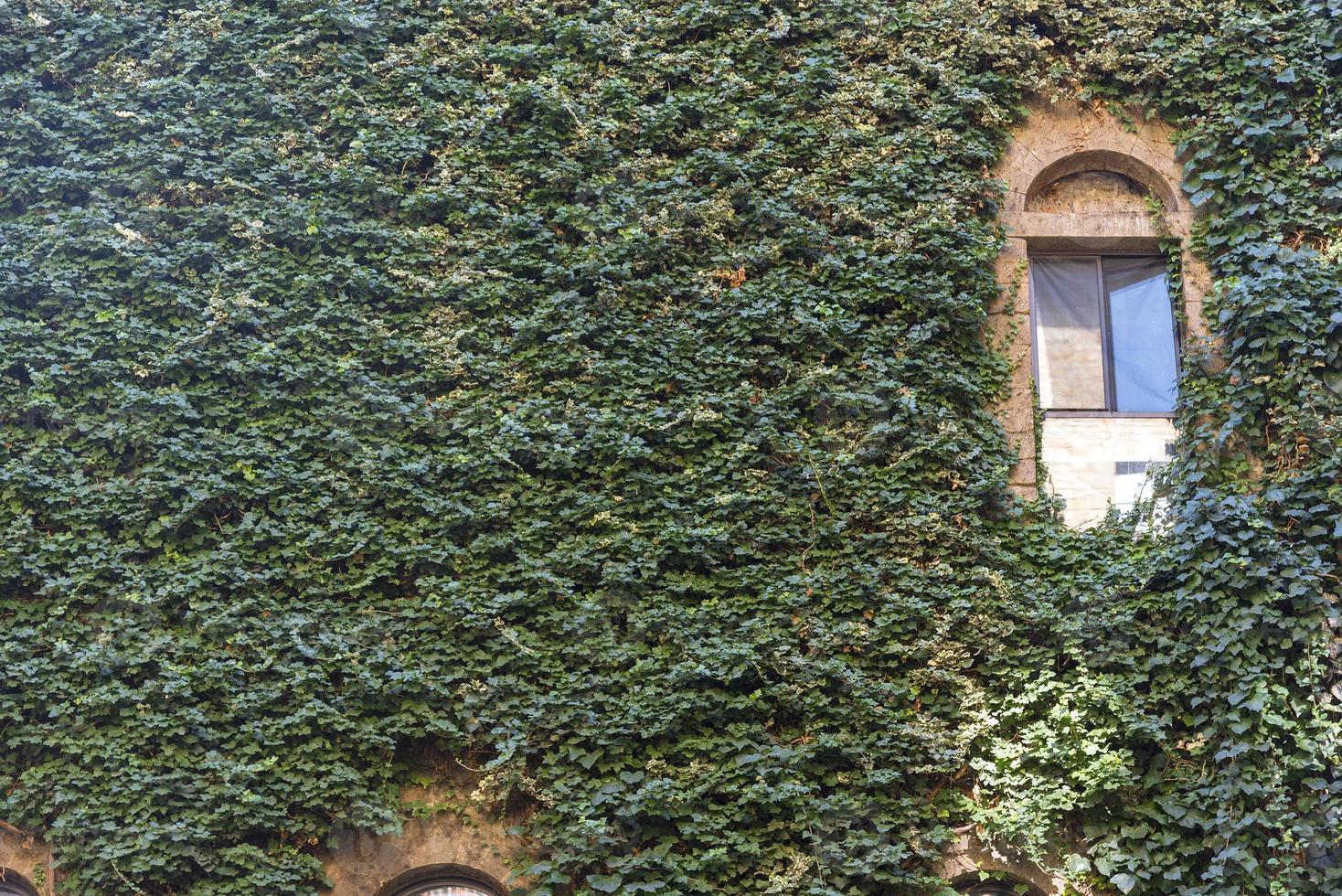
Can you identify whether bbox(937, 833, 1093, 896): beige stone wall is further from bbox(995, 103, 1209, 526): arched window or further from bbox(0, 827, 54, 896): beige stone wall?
bbox(0, 827, 54, 896): beige stone wall

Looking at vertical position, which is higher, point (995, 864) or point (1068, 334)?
point (1068, 334)

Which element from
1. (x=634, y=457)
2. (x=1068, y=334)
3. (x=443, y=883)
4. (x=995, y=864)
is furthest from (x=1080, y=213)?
(x=443, y=883)

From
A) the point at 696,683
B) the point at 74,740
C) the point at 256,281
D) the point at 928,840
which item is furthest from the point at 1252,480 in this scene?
the point at 74,740

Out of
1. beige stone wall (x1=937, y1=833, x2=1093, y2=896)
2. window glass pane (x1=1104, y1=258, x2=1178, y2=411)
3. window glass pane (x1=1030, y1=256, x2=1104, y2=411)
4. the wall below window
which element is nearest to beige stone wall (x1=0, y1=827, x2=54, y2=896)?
beige stone wall (x1=937, y1=833, x2=1093, y2=896)

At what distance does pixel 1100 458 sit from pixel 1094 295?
4.14 ft

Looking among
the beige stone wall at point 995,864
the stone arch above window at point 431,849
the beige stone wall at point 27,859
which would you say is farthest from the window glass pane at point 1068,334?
the beige stone wall at point 27,859

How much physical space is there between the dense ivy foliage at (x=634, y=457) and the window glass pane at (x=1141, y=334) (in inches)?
16.4

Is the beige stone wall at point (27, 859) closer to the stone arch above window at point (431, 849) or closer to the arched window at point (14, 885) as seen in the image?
the arched window at point (14, 885)

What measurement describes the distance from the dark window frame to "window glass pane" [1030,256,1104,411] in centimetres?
2

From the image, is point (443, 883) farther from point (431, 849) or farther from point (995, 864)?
point (995, 864)

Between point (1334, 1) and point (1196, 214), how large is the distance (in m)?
1.74

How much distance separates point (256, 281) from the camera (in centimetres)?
1054

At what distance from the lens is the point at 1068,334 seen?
1104 centimetres

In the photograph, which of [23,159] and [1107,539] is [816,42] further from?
[23,159]
